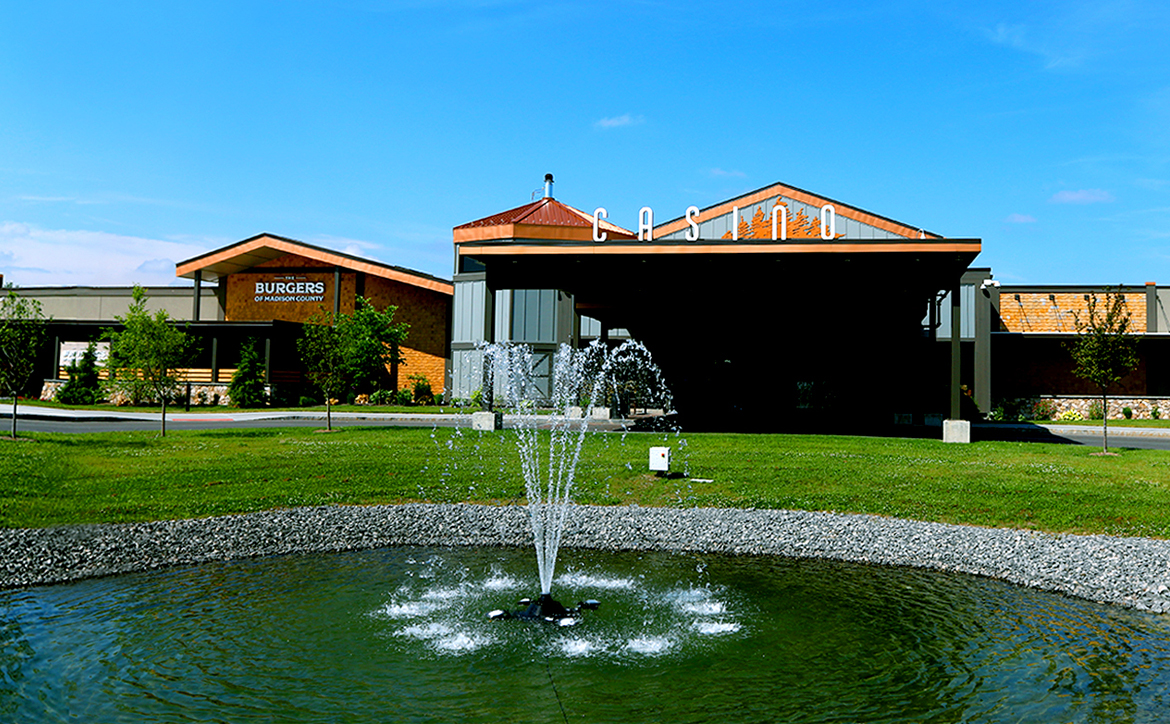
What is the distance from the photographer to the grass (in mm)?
14180

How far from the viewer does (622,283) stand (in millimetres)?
28828

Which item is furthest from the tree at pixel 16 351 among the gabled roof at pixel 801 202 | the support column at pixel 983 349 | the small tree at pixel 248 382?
the support column at pixel 983 349

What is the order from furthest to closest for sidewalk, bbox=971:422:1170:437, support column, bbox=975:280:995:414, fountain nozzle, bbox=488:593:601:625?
1. support column, bbox=975:280:995:414
2. sidewalk, bbox=971:422:1170:437
3. fountain nozzle, bbox=488:593:601:625

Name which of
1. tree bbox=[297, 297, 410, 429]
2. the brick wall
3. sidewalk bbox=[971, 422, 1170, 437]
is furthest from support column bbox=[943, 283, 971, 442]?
tree bbox=[297, 297, 410, 429]

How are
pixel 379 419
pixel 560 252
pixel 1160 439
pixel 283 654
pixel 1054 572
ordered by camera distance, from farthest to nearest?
pixel 379 419, pixel 1160 439, pixel 560 252, pixel 1054 572, pixel 283 654

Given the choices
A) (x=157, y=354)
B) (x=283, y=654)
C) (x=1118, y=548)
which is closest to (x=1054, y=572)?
(x=1118, y=548)

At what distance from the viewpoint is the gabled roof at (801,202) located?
130 ft

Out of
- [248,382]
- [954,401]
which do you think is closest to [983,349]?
[954,401]

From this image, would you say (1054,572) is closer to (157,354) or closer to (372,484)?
(372,484)

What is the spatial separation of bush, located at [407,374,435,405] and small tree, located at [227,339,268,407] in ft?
24.6

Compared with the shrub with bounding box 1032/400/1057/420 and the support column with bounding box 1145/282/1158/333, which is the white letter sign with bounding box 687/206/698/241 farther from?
the support column with bounding box 1145/282/1158/333

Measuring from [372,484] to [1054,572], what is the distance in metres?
12.1

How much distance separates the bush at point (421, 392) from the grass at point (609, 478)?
794 inches

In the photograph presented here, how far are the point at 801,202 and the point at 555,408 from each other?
23934mm
